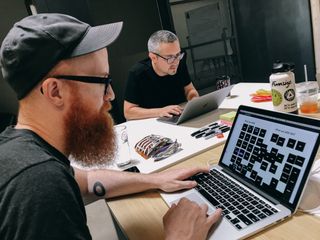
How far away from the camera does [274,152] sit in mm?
826

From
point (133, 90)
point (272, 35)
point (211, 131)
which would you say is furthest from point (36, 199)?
point (272, 35)

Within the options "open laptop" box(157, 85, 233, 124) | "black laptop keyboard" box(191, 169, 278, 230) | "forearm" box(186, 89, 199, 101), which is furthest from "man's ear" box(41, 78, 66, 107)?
"forearm" box(186, 89, 199, 101)

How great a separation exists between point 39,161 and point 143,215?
1.31ft

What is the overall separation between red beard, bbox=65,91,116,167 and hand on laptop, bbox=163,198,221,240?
1.11 feet

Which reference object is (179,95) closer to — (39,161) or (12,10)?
(39,161)

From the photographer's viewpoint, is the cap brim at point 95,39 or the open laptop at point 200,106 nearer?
the cap brim at point 95,39

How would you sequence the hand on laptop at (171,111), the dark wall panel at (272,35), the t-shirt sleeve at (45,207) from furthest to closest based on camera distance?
the dark wall panel at (272,35) < the hand on laptop at (171,111) < the t-shirt sleeve at (45,207)

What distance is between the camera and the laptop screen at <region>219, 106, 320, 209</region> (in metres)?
0.74

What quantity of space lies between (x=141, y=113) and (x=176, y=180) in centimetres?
122

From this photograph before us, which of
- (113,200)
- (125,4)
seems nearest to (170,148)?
(113,200)

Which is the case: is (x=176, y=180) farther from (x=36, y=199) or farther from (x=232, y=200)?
(x=36, y=199)

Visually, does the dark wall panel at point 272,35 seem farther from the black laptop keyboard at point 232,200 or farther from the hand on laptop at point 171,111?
the black laptop keyboard at point 232,200

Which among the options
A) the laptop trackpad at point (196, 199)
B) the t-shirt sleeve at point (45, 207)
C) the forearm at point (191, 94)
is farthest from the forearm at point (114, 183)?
the forearm at point (191, 94)

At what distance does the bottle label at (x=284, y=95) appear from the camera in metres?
1.28
